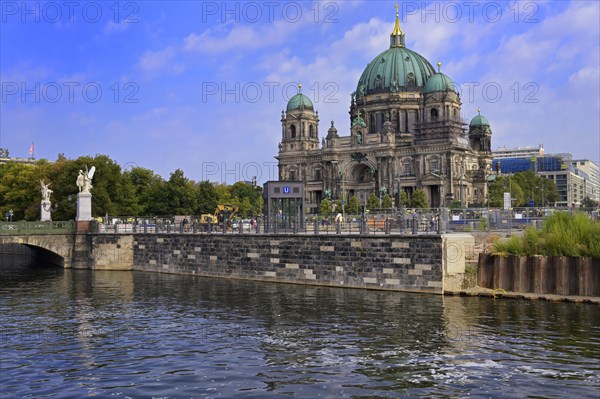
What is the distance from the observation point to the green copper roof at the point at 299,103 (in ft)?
553

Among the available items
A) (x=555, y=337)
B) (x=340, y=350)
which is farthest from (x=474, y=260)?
(x=340, y=350)

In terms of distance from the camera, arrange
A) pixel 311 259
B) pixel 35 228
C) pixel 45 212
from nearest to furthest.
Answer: pixel 311 259 < pixel 35 228 < pixel 45 212

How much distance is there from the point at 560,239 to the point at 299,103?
136m

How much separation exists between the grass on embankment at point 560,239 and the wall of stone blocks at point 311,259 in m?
4.33

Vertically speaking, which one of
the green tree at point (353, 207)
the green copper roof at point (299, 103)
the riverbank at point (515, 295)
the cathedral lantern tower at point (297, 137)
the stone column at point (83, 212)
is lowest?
the riverbank at point (515, 295)

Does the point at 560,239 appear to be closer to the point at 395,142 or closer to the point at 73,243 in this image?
the point at 73,243

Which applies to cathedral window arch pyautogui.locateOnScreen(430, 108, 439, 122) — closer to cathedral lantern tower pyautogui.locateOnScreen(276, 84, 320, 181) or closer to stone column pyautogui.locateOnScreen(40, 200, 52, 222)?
cathedral lantern tower pyautogui.locateOnScreen(276, 84, 320, 181)

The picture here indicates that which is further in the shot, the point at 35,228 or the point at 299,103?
the point at 299,103

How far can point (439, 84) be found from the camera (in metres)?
149

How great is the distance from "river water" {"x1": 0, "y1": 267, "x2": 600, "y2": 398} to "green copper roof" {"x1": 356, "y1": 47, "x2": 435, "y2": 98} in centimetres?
12693

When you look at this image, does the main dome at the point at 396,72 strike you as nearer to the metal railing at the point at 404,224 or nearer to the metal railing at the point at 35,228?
the metal railing at the point at 35,228

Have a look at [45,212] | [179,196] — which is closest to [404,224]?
[45,212]

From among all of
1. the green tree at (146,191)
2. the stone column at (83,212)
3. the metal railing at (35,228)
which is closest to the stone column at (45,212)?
the metal railing at (35,228)

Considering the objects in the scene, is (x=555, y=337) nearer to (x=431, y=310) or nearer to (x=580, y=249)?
(x=431, y=310)
